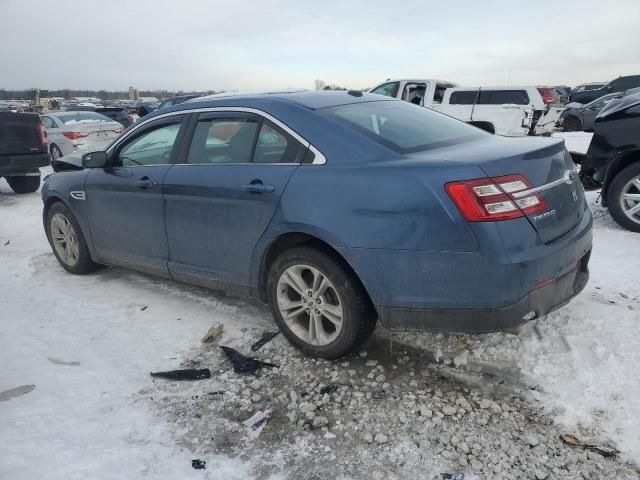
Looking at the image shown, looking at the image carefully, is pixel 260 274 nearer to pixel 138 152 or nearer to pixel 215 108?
pixel 215 108

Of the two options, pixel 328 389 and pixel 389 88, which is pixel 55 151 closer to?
pixel 389 88

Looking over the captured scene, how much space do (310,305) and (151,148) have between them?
2032 millimetres

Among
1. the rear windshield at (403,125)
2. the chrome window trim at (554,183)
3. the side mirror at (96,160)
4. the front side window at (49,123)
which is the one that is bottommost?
the chrome window trim at (554,183)

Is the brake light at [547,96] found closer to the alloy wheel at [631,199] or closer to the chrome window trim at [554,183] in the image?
the alloy wheel at [631,199]

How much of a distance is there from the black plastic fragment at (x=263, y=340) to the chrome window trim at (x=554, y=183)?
75.1 inches

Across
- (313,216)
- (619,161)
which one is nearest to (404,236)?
(313,216)

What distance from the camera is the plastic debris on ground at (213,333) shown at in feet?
11.9

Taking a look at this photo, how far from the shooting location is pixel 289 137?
3.25 m

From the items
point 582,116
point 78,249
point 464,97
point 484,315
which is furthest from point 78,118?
point 582,116

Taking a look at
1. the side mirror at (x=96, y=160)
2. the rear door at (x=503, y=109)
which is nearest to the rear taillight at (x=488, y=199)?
the side mirror at (x=96, y=160)

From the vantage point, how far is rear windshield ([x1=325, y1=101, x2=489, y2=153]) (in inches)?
123

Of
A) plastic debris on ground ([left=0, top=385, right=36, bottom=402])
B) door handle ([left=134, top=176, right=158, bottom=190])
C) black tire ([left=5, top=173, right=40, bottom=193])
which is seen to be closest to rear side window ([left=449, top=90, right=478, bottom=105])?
black tire ([left=5, top=173, right=40, bottom=193])

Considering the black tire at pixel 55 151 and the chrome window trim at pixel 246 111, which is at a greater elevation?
the chrome window trim at pixel 246 111

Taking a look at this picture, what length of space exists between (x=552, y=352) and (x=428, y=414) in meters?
1.00
